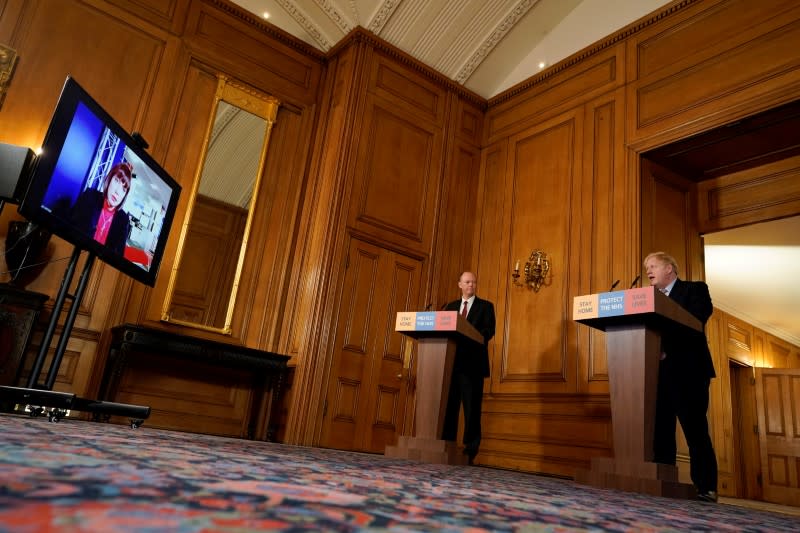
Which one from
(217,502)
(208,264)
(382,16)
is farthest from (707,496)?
(382,16)

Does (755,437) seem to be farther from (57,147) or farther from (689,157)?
(57,147)

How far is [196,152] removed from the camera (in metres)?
4.36

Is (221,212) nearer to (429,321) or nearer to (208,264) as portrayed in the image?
(208,264)

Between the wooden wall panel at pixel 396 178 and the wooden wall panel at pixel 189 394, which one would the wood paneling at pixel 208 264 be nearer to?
the wooden wall panel at pixel 189 394

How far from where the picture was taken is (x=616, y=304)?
2.27 metres

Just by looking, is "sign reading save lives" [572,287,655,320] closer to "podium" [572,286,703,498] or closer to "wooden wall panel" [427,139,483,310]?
"podium" [572,286,703,498]

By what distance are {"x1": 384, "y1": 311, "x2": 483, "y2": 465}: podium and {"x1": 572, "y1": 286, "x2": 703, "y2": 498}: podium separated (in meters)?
0.66

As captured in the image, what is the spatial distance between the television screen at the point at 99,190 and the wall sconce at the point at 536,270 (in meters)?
2.75

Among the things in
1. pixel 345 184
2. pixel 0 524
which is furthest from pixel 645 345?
pixel 345 184

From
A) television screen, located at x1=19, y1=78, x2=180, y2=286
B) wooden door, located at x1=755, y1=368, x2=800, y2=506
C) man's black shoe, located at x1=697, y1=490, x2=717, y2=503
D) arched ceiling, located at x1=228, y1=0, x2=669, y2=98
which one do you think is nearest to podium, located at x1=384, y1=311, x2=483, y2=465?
man's black shoe, located at x1=697, y1=490, x2=717, y2=503

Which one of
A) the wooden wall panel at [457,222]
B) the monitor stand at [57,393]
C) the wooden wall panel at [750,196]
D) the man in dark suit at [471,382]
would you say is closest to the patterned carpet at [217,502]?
the monitor stand at [57,393]

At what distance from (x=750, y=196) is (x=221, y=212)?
3974 millimetres

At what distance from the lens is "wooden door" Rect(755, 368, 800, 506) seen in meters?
7.04

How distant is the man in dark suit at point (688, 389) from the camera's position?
239 cm
